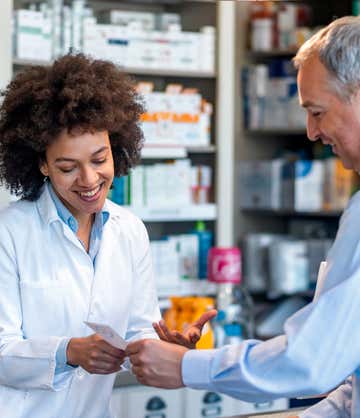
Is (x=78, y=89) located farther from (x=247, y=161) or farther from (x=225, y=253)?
(x=247, y=161)

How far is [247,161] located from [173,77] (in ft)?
4.33

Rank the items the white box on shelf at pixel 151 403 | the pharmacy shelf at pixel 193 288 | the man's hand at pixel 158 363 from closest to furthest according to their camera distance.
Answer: the man's hand at pixel 158 363 < the white box on shelf at pixel 151 403 < the pharmacy shelf at pixel 193 288

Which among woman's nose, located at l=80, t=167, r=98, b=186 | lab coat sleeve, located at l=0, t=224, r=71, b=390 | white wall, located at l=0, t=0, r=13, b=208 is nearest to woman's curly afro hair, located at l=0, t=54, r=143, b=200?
woman's nose, located at l=80, t=167, r=98, b=186

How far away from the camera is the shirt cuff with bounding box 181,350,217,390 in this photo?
1884mm

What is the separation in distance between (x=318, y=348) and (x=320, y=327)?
4 cm

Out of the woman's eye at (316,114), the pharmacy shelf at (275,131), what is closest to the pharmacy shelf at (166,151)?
the pharmacy shelf at (275,131)

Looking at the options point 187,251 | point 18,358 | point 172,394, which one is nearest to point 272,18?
point 187,251

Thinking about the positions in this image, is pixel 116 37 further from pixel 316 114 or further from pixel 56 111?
pixel 316 114

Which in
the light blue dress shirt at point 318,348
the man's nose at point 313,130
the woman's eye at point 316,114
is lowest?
the light blue dress shirt at point 318,348

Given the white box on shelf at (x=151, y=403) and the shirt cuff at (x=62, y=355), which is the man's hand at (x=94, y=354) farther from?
the white box on shelf at (x=151, y=403)

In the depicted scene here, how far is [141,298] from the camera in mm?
2545

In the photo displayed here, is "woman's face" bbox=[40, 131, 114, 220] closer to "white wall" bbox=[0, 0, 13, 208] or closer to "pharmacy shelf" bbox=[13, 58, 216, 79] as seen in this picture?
"white wall" bbox=[0, 0, 13, 208]

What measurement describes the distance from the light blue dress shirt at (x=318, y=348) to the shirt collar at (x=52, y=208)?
73 cm

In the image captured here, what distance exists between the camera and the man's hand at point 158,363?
1.96 meters
